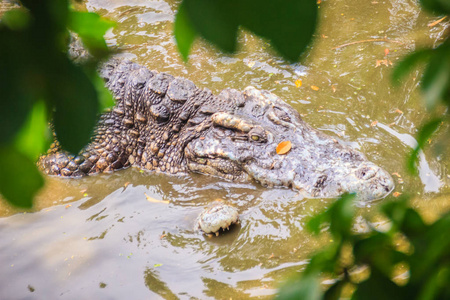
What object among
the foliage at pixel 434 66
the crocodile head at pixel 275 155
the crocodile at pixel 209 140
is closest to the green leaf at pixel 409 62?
the foliage at pixel 434 66

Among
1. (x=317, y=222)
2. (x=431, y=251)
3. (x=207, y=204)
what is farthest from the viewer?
(x=207, y=204)

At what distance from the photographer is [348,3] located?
7.23 meters

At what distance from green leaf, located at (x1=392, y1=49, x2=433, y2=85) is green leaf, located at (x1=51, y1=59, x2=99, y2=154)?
22.2 inches

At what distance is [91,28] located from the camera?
64cm

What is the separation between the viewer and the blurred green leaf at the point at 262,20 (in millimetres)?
574

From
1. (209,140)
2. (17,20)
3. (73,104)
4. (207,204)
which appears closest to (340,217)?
(73,104)

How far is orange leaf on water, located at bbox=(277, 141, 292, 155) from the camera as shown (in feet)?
14.7

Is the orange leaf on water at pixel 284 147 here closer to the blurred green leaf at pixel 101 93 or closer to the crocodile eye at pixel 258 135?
the crocodile eye at pixel 258 135

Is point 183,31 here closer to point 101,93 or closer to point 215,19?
point 215,19

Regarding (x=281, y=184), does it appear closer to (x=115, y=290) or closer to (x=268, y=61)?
(x=115, y=290)

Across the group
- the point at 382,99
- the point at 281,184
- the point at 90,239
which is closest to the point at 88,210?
the point at 90,239

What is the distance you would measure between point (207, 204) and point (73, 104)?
11.9 ft

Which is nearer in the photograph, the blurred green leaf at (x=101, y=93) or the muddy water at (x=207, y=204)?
the blurred green leaf at (x=101, y=93)

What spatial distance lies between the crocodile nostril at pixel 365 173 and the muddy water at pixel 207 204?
0.92 ft
